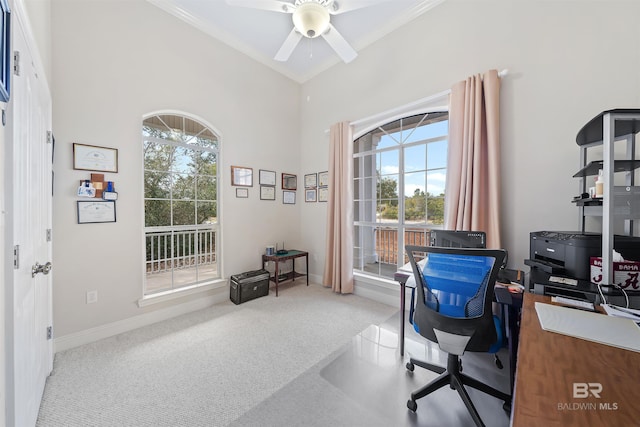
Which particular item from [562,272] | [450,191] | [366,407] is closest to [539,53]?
[450,191]

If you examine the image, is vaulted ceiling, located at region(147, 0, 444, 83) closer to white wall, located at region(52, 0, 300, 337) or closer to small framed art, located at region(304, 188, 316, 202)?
white wall, located at region(52, 0, 300, 337)

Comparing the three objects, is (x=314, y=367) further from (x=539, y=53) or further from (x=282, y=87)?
(x=282, y=87)

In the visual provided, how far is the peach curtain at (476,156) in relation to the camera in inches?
88.4

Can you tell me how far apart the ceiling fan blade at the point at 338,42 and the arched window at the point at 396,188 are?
124 cm

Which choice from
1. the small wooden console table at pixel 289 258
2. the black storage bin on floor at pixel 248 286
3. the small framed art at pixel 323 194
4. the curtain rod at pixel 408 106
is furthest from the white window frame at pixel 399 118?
the black storage bin on floor at pixel 248 286

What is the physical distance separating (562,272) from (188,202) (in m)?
3.68

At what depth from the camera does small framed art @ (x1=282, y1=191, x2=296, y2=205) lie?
4.09 meters

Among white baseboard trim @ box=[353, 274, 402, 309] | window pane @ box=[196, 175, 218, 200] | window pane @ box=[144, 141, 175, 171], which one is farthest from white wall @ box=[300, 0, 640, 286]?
Answer: window pane @ box=[144, 141, 175, 171]

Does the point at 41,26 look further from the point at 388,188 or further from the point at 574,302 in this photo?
the point at 574,302

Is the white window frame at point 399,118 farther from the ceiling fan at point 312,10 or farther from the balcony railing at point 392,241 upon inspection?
the ceiling fan at point 312,10

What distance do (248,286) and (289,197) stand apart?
1.64 metres

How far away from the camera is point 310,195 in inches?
164

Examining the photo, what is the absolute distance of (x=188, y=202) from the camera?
3.10 metres

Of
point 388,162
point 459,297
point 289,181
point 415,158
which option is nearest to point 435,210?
point 415,158
